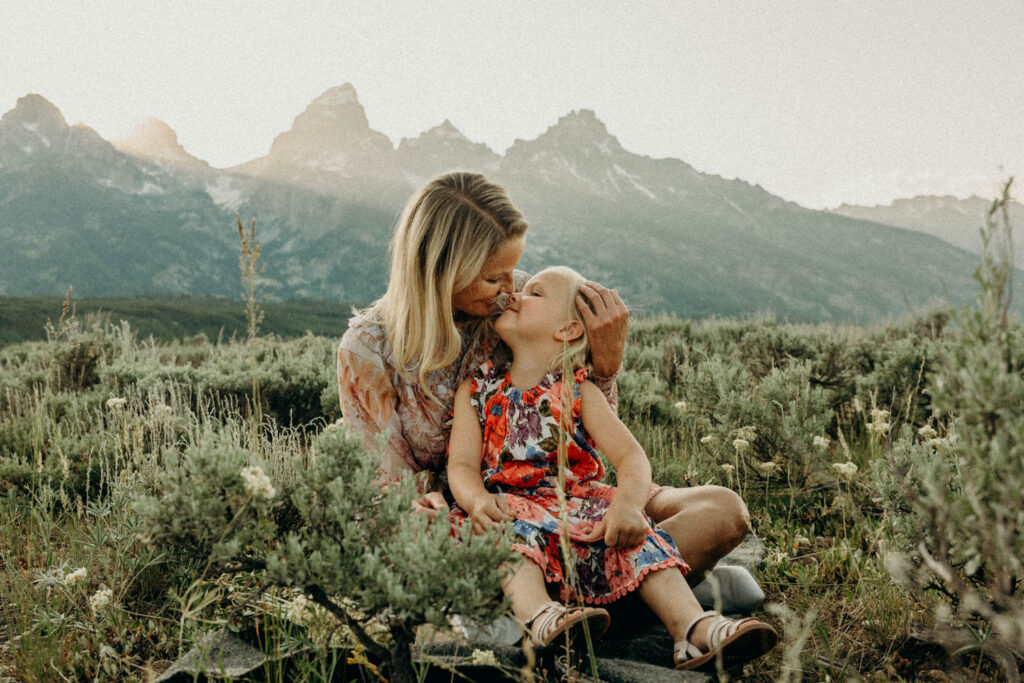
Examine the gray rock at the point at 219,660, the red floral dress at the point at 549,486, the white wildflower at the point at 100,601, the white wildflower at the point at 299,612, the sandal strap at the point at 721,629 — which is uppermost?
the red floral dress at the point at 549,486

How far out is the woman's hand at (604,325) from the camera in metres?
2.82

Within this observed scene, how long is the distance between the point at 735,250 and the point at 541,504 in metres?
194

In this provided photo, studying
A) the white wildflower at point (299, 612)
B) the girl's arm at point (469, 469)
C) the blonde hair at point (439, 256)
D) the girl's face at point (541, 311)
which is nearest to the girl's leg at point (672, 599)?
the girl's arm at point (469, 469)

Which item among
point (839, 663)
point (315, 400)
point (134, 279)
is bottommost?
point (134, 279)

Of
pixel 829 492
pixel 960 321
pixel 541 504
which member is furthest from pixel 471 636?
pixel 829 492

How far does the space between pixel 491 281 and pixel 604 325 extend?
21.9 inches

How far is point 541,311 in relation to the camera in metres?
2.85

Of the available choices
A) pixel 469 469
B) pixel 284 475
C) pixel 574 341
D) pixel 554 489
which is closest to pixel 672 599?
pixel 554 489

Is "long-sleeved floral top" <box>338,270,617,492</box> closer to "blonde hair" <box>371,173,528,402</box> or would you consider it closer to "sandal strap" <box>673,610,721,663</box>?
"blonde hair" <box>371,173,528,402</box>

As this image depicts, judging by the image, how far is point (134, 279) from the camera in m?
165

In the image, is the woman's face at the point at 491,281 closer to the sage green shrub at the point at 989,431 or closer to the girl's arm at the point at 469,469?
the girl's arm at the point at 469,469

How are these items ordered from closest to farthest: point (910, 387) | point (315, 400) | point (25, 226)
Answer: point (910, 387), point (315, 400), point (25, 226)

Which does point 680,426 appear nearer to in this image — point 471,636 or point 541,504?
point 541,504

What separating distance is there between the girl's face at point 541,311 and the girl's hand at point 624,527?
811 mm
